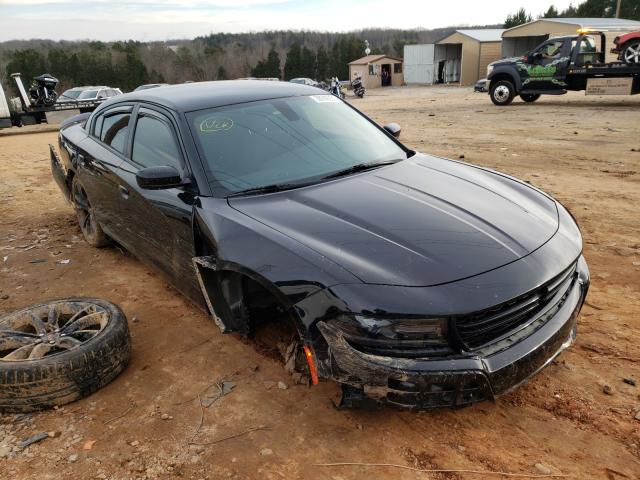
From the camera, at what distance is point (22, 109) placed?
1630 cm

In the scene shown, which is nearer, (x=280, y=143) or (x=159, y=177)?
(x=159, y=177)

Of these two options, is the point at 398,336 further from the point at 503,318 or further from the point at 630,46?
the point at 630,46

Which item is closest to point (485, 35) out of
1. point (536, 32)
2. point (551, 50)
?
point (536, 32)

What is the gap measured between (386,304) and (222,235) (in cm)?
104

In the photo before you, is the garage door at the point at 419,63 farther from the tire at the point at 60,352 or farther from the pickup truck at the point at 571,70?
the tire at the point at 60,352

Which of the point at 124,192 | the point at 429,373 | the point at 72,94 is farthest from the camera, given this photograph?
the point at 72,94

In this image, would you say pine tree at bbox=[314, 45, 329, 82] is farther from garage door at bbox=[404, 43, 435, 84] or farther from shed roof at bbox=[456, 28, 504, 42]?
shed roof at bbox=[456, 28, 504, 42]

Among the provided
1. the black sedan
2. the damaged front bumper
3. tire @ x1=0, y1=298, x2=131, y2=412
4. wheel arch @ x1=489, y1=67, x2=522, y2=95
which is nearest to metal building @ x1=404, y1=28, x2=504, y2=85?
wheel arch @ x1=489, y1=67, x2=522, y2=95

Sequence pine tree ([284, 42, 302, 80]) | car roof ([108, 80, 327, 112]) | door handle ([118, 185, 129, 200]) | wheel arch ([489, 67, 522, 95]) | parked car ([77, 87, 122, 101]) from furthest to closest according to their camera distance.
A: 1. pine tree ([284, 42, 302, 80])
2. parked car ([77, 87, 122, 101])
3. wheel arch ([489, 67, 522, 95])
4. door handle ([118, 185, 129, 200])
5. car roof ([108, 80, 327, 112])

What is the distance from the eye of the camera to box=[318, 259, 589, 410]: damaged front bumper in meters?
2.01

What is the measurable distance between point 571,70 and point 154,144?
15590mm

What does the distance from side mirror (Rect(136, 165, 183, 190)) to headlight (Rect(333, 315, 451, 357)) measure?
1.47 metres

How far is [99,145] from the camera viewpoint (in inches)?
169

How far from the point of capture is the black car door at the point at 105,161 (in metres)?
3.93
